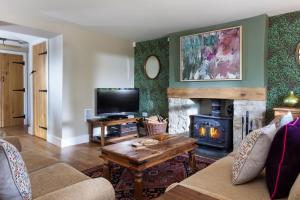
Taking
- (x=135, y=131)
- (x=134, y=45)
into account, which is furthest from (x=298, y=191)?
(x=134, y=45)

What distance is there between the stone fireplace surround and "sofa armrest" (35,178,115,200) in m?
2.83

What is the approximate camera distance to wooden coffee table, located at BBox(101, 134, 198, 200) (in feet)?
6.70

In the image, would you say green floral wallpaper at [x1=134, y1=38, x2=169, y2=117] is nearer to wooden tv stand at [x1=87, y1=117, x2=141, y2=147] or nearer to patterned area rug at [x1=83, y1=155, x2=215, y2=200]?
wooden tv stand at [x1=87, y1=117, x2=141, y2=147]

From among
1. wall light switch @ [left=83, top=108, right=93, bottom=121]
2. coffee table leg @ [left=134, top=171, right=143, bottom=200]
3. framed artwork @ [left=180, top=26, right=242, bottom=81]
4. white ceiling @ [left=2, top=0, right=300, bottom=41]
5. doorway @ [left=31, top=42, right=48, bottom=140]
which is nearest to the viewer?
coffee table leg @ [left=134, top=171, right=143, bottom=200]

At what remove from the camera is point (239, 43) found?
351 cm

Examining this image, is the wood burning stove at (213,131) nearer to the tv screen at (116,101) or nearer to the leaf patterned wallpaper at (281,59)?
the leaf patterned wallpaper at (281,59)

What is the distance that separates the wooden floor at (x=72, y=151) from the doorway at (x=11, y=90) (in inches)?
71.6

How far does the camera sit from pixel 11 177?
1060mm

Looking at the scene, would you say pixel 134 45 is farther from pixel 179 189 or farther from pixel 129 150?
pixel 179 189

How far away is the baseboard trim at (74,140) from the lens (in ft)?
13.2

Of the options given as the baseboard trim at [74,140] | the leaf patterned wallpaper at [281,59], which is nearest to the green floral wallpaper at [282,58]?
the leaf patterned wallpaper at [281,59]

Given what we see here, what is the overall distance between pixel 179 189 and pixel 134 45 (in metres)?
4.53

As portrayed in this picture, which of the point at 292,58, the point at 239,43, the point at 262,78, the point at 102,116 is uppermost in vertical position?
the point at 239,43

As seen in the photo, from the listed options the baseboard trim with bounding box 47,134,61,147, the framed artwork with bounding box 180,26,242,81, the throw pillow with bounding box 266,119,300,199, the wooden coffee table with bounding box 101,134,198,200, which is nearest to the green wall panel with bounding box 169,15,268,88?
the framed artwork with bounding box 180,26,242,81
